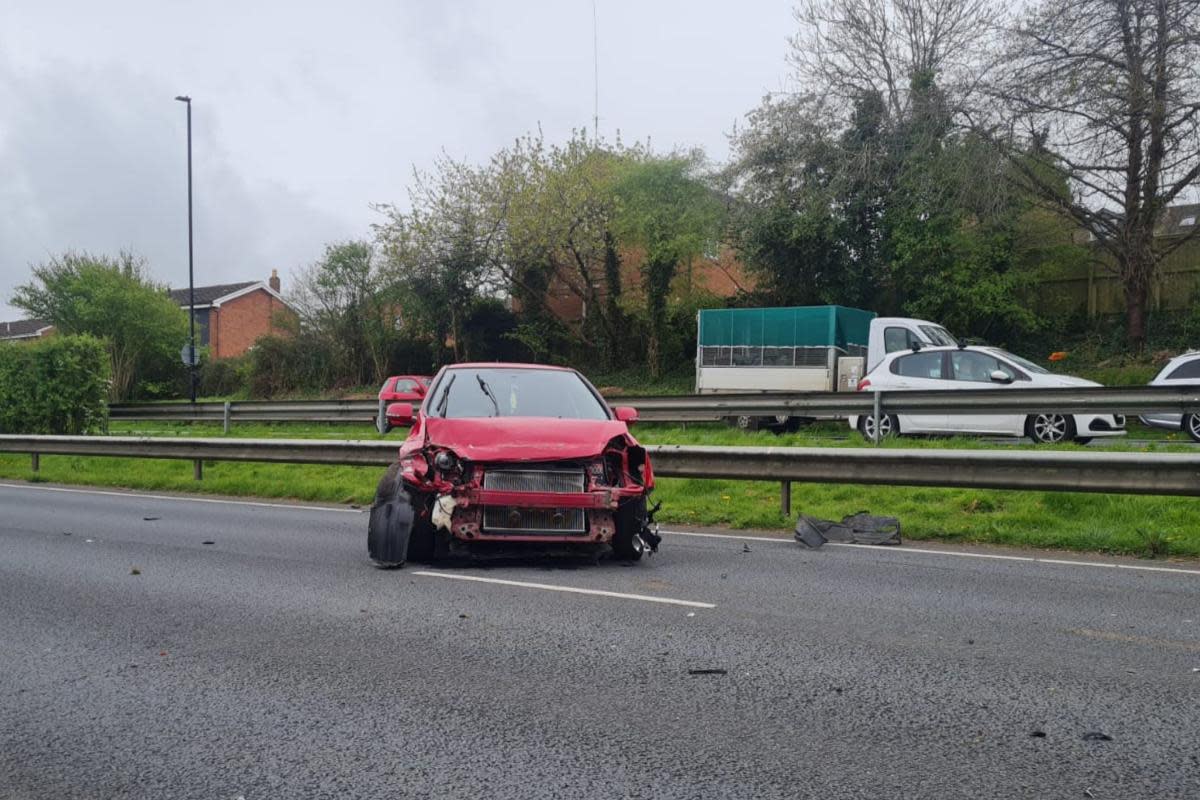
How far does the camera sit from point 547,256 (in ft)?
118

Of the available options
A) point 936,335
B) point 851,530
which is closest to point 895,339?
point 936,335

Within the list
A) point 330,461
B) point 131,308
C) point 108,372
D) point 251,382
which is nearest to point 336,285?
point 251,382

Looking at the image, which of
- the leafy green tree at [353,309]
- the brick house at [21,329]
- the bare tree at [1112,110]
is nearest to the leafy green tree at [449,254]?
the leafy green tree at [353,309]

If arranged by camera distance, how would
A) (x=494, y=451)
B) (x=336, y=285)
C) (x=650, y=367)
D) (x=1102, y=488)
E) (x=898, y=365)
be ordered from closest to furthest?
1. (x=494, y=451)
2. (x=1102, y=488)
3. (x=898, y=365)
4. (x=650, y=367)
5. (x=336, y=285)

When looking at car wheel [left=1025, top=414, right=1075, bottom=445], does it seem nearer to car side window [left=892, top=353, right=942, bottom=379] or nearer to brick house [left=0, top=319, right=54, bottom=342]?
car side window [left=892, top=353, right=942, bottom=379]

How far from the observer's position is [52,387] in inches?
850

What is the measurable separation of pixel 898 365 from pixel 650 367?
1861 centimetres

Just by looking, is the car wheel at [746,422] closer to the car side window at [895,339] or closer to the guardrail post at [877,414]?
the car side window at [895,339]

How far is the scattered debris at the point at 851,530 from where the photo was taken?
9.05 metres

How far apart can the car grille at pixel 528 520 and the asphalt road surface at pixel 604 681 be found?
0.34 metres

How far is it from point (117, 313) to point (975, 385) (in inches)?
1497

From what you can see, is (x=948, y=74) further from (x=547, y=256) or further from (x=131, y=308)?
(x=131, y=308)

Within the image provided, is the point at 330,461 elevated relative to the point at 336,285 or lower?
lower

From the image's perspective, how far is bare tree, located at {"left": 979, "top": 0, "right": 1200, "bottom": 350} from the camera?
842 inches
